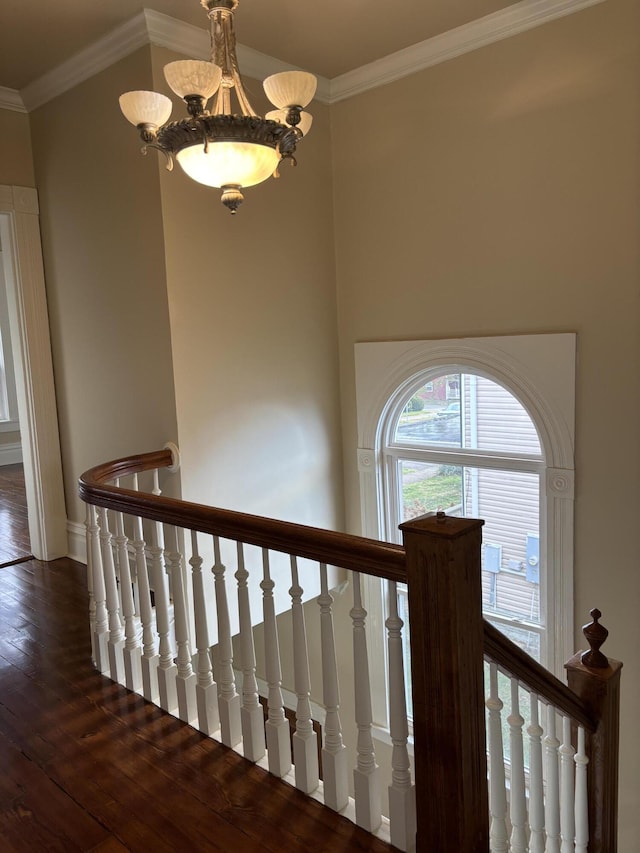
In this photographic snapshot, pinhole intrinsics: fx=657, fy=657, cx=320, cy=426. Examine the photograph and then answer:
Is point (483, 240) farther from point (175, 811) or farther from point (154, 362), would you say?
point (175, 811)

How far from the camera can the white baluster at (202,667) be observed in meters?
2.29

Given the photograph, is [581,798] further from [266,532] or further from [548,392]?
[548,392]

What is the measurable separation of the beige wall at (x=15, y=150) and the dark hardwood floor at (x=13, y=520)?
2498 mm

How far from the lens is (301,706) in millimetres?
1986

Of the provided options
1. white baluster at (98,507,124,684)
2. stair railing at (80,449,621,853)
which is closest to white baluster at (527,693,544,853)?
stair railing at (80,449,621,853)

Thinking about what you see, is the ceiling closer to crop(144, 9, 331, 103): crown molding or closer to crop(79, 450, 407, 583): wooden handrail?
crop(144, 9, 331, 103): crown molding

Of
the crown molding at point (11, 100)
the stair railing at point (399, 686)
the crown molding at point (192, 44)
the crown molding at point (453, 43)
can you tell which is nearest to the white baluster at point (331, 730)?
the stair railing at point (399, 686)

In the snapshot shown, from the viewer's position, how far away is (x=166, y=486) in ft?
12.4

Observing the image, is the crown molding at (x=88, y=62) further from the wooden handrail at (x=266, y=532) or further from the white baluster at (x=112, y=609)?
the white baluster at (x=112, y=609)

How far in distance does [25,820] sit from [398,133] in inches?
158

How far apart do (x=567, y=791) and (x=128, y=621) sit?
5.70 ft

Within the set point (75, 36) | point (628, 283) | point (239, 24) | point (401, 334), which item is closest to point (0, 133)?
point (75, 36)

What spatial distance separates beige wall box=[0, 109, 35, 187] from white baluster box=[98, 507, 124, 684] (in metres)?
2.67

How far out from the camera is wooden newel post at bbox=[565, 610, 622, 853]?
224cm
